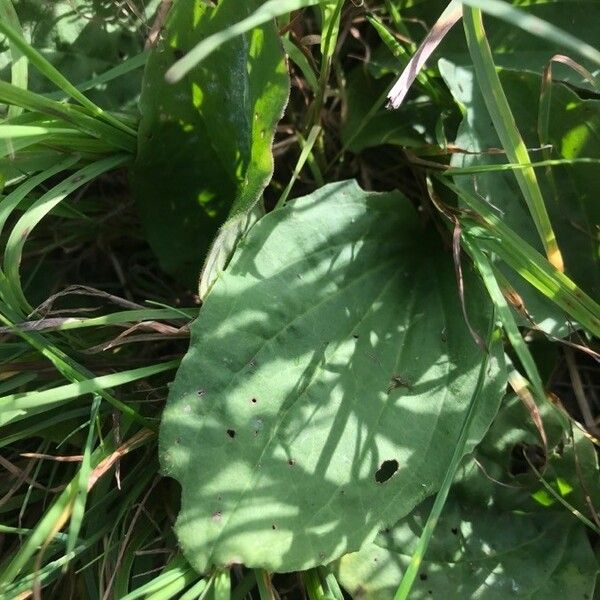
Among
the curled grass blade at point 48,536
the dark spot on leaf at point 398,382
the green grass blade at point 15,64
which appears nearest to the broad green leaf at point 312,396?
the dark spot on leaf at point 398,382

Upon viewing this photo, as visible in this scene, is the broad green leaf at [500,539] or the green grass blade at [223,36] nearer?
the green grass blade at [223,36]

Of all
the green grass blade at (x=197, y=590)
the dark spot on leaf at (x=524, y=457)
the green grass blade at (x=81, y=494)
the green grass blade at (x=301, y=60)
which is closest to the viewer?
the green grass blade at (x=81, y=494)

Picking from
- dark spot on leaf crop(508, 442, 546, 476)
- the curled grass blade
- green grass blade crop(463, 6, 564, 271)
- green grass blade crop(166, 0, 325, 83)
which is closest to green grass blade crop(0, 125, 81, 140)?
green grass blade crop(166, 0, 325, 83)

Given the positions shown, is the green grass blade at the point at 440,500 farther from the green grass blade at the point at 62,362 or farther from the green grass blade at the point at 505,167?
the green grass blade at the point at 62,362

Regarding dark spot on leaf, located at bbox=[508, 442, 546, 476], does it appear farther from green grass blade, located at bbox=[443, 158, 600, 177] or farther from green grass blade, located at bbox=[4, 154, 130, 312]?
green grass blade, located at bbox=[4, 154, 130, 312]

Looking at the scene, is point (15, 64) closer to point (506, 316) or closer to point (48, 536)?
point (48, 536)

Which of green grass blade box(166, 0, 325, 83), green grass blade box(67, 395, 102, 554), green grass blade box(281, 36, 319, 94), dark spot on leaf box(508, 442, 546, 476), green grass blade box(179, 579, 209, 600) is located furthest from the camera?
dark spot on leaf box(508, 442, 546, 476)

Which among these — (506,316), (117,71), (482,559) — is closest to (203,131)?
(117,71)
